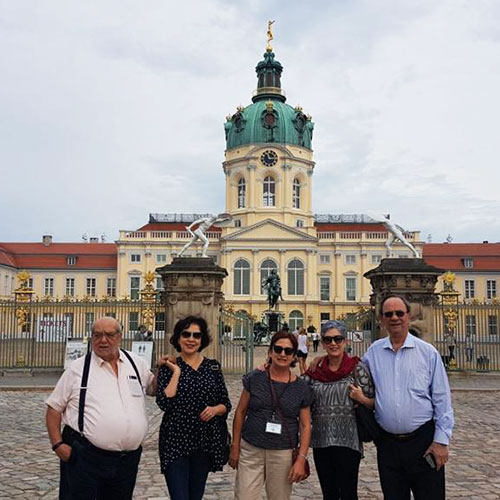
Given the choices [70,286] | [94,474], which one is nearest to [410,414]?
[94,474]

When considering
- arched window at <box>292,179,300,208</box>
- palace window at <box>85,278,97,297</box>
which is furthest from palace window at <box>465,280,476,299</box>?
palace window at <box>85,278,97,297</box>

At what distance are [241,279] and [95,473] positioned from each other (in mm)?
52702

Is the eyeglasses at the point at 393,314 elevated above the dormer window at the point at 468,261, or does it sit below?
below

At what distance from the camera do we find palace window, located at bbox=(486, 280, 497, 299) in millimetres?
58938

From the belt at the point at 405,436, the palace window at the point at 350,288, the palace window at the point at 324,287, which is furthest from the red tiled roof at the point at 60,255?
the belt at the point at 405,436

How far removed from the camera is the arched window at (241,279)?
2235 inches

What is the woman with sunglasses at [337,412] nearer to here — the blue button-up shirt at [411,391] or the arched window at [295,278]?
the blue button-up shirt at [411,391]

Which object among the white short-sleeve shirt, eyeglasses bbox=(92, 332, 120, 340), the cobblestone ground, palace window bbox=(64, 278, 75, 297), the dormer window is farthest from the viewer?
palace window bbox=(64, 278, 75, 297)

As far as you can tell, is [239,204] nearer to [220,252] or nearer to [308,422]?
[220,252]

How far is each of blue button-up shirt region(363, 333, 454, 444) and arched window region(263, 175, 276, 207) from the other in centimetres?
5555

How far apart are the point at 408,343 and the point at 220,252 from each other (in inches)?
2133

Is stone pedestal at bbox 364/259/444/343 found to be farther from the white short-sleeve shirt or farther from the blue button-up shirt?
the white short-sleeve shirt

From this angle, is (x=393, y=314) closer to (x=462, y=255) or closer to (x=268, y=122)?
(x=268, y=122)

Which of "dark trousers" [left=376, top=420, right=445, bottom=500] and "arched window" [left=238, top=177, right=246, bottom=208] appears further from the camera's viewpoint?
"arched window" [left=238, top=177, right=246, bottom=208]
